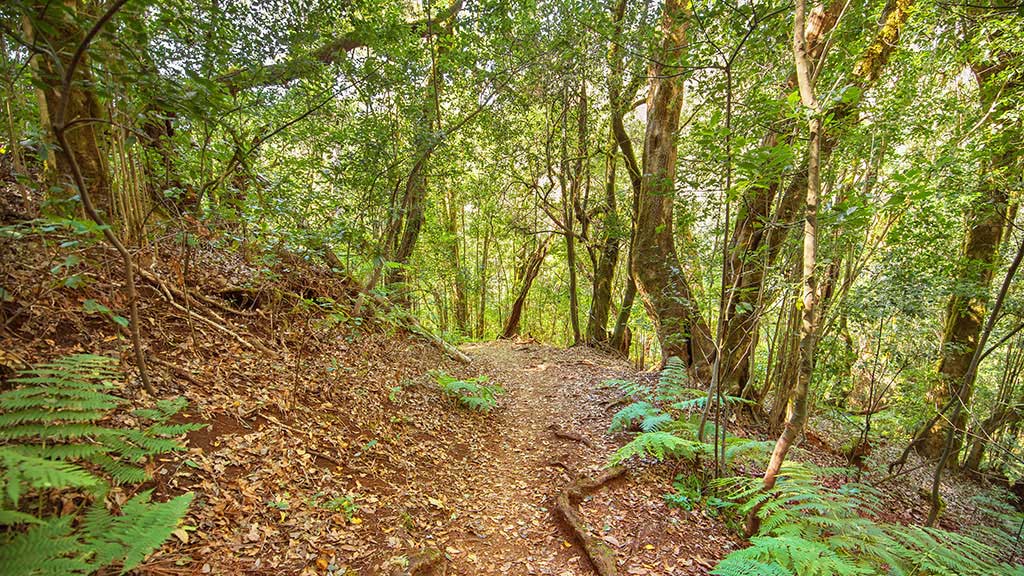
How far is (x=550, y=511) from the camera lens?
12.7ft

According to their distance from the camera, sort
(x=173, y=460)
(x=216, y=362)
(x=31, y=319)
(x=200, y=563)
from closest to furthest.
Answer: (x=200, y=563), (x=173, y=460), (x=31, y=319), (x=216, y=362)

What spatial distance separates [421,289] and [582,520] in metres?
4.03

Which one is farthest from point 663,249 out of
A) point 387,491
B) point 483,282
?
point 483,282

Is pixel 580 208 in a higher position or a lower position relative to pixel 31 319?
higher

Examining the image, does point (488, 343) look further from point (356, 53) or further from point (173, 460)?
point (173, 460)

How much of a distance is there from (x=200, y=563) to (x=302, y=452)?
131cm

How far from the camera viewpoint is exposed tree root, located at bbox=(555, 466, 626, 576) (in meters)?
3.13

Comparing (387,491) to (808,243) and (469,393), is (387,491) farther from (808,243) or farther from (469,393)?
(808,243)

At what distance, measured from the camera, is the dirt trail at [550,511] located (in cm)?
323

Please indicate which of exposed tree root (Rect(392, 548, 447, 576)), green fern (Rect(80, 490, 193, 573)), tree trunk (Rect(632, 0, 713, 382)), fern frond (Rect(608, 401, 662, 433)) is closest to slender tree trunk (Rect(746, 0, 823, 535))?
fern frond (Rect(608, 401, 662, 433))

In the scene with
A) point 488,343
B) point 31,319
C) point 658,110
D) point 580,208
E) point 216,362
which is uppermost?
point 658,110

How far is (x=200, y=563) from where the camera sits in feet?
7.27

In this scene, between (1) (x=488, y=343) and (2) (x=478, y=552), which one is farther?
(1) (x=488, y=343)

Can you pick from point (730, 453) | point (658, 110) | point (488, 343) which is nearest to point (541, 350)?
point (488, 343)
